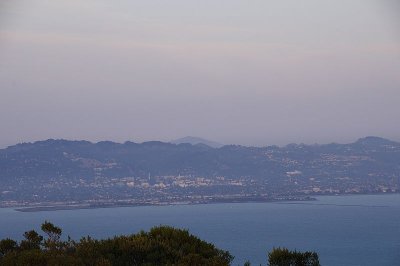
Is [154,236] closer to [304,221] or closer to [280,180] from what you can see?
[304,221]

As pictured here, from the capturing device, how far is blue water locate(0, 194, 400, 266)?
69000mm

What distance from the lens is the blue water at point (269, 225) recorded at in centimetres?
6900

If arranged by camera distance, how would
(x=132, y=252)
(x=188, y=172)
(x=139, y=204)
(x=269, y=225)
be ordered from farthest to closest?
(x=188, y=172), (x=139, y=204), (x=269, y=225), (x=132, y=252)

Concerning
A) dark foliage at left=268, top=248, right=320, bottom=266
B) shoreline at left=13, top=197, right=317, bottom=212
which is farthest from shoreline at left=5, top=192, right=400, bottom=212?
dark foliage at left=268, top=248, right=320, bottom=266

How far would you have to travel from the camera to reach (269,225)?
96.1 metres

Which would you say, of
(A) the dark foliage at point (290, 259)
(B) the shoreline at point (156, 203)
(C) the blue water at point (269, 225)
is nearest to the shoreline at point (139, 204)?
(B) the shoreline at point (156, 203)

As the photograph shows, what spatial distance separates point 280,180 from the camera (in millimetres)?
179875

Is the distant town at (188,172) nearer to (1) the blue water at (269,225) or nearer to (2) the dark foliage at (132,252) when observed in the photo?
(1) the blue water at (269,225)

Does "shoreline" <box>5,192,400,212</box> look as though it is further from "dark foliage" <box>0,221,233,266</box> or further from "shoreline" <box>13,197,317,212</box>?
"dark foliage" <box>0,221,233,266</box>

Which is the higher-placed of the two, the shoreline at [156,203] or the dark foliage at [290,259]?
the dark foliage at [290,259]

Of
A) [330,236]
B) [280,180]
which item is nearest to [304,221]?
[330,236]

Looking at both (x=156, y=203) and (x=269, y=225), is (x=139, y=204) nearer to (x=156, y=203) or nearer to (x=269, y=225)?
(x=156, y=203)

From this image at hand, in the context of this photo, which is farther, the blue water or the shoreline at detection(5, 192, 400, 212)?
the shoreline at detection(5, 192, 400, 212)

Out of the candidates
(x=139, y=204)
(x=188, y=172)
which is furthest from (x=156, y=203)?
(x=188, y=172)
